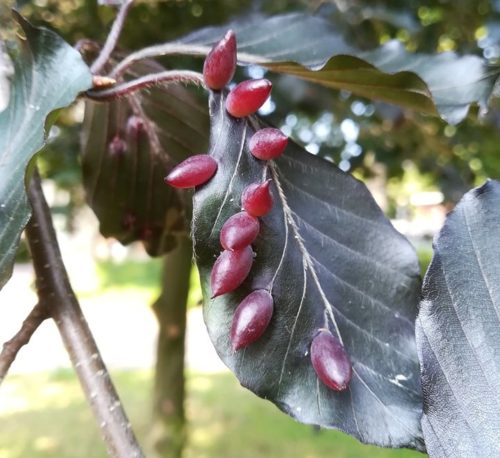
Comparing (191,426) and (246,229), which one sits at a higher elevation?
(246,229)

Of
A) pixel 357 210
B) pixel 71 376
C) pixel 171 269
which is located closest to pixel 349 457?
pixel 171 269

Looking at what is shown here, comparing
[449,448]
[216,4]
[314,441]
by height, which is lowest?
[314,441]

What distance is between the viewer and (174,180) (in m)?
0.41

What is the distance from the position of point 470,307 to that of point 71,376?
158 inches

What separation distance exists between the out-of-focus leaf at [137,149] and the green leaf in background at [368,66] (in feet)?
0.29

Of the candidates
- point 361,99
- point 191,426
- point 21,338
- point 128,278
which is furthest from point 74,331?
point 128,278

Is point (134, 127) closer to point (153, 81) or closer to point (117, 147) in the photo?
point (117, 147)

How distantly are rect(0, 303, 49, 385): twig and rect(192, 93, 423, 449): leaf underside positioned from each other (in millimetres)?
159

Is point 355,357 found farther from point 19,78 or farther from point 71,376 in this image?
point 71,376

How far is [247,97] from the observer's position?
16.1 inches

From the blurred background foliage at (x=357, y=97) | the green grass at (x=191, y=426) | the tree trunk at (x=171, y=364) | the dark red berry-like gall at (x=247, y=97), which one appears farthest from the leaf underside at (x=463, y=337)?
the green grass at (x=191, y=426)

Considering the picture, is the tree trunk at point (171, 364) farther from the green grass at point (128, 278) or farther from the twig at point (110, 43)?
the green grass at point (128, 278)

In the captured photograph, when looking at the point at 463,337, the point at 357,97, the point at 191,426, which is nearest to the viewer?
the point at 463,337

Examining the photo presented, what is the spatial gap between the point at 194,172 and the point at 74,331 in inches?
6.7
